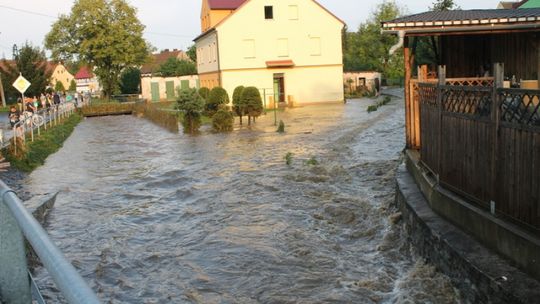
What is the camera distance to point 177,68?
255 feet

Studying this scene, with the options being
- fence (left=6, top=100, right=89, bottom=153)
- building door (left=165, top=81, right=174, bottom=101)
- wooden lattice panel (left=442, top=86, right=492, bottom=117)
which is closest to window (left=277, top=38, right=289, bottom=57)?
fence (left=6, top=100, right=89, bottom=153)

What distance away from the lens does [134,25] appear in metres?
66.8

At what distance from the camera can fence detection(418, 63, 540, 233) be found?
5352 mm

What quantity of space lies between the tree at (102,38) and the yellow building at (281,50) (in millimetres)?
21263

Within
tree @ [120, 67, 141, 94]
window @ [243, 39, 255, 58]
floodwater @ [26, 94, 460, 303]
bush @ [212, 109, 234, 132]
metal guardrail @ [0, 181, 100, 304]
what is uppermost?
window @ [243, 39, 255, 58]

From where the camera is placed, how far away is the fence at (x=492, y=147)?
5352mm

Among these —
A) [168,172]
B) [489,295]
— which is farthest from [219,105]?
[489,295]

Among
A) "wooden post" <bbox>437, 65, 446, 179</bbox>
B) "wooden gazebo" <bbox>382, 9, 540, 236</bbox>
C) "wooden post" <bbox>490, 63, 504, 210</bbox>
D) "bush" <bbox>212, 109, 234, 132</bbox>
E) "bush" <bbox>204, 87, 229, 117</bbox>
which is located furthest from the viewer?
"bush" <bbox>204, 87, 229, 117</bbox>

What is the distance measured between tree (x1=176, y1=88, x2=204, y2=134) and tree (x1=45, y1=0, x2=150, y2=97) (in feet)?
129

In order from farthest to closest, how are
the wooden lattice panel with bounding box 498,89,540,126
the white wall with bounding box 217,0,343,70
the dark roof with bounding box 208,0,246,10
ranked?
the dark roof with bounding box 208,0,246,10, the white wall with bounding box 217,0,343,70, the wooden lattice panel with bounding box 498,89,540,126

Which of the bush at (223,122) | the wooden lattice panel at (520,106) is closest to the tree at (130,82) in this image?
the bush at (223,122)

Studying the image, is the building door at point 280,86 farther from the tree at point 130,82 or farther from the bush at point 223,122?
the tree at point 130,82

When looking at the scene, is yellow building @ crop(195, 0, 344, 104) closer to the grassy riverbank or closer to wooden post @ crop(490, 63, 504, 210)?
the grassy riverbank

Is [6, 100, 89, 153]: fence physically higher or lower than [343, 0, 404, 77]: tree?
lower
